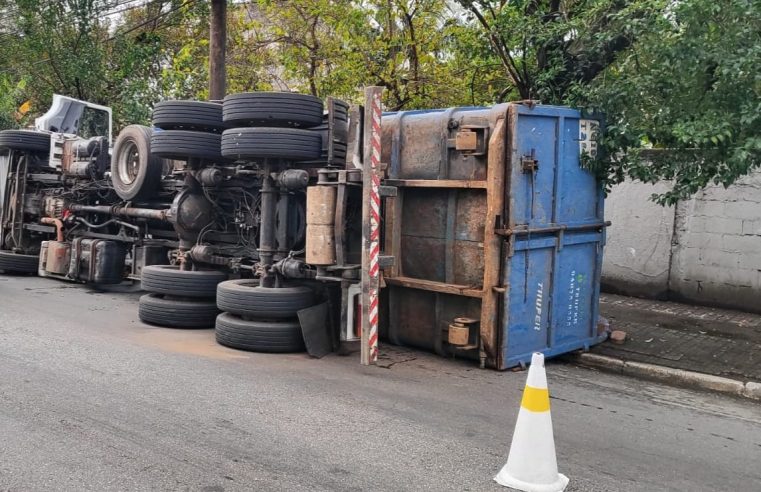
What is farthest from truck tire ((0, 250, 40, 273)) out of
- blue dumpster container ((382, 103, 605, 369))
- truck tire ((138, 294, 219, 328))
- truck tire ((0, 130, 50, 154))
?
blue dumpster container ((382, 103, 605, 369))

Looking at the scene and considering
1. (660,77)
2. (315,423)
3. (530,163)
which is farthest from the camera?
(660,77)

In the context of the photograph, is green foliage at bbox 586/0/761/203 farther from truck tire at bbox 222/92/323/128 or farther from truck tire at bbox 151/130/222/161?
truck tire at bbox 151/130/222/161

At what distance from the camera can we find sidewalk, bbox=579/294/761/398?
23.5 feet

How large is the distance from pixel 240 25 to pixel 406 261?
1129cm

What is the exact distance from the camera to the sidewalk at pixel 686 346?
282 inches

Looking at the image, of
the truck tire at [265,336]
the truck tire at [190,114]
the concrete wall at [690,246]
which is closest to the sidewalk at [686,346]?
the concrete wall at [690,246]

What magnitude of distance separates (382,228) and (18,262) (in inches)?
321

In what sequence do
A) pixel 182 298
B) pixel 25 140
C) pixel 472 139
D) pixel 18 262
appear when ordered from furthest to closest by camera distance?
pixel 18 262, pixel 25 140, pixel 182 298, pixel 472 139

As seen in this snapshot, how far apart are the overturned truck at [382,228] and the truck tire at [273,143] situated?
15mm

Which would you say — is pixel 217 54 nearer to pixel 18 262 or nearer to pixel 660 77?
pixel 18 262

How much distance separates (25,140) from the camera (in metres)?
12.7

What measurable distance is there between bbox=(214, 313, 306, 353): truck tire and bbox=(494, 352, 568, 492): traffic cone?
3.61 metres

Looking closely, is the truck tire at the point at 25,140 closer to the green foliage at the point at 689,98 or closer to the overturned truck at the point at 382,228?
the overturned truck at the point at 382,228

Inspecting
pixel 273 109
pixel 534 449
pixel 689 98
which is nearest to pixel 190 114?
pixel 273 109
